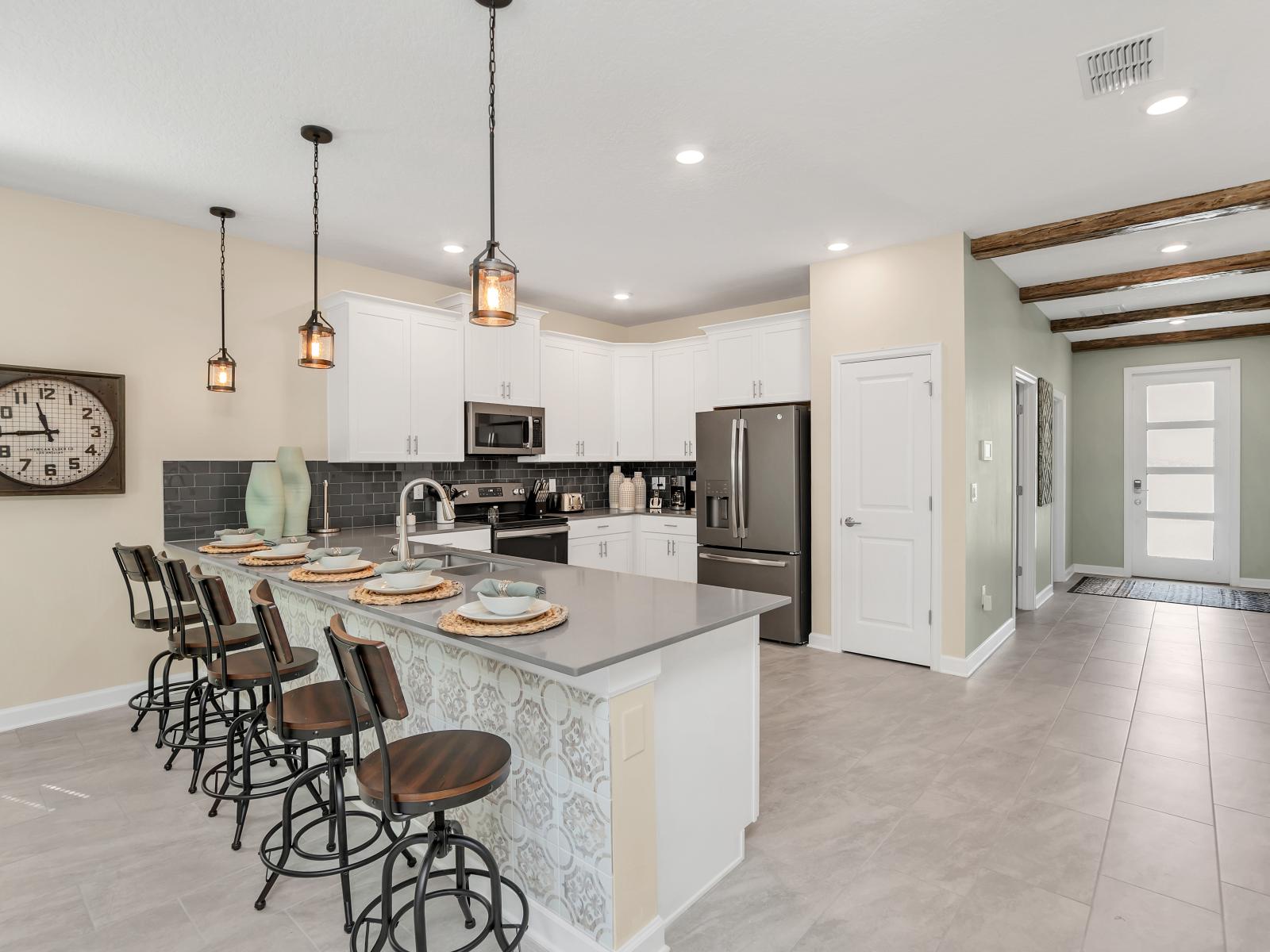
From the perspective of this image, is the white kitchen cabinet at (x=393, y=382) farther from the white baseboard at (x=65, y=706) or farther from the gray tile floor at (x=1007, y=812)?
the gray tile floor at (x=1007, y=812)

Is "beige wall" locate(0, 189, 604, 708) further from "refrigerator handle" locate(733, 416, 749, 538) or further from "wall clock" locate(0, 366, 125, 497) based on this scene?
"refrigerator handle" locate(733, 416, 749, 538)

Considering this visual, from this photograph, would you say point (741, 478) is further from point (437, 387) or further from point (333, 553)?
point (333, 553)

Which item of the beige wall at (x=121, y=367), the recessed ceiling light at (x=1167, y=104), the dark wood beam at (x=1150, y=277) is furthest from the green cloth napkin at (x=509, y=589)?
the dark wood beam at (x=1150, y=277)

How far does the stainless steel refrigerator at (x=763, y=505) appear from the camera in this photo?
4.88 m

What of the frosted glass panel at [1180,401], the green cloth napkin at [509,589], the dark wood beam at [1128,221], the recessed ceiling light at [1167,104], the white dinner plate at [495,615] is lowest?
the white dinner plate at [495,615]

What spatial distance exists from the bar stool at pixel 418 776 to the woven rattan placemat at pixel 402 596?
422 mm

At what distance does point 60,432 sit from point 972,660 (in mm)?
5426

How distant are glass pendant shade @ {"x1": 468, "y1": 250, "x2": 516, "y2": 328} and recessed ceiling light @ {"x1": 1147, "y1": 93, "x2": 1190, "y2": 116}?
261 cm

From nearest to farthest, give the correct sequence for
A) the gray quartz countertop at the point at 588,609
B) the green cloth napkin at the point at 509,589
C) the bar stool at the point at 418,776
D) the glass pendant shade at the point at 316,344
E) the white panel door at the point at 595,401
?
the bar stool at the point at 418,776, the gray quartz countertop at the point at 588,609, the green cloth napkin at the point at 509,589, the glass pendant shade at the point at 316,344, the white panel door at the point at 595,401

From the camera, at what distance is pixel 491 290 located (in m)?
2.18

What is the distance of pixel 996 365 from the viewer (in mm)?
4863

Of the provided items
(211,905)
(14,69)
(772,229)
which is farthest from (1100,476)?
(14,69)

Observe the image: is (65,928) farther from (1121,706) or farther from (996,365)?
(996,365)

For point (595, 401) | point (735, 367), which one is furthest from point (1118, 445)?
point (595, 401)
